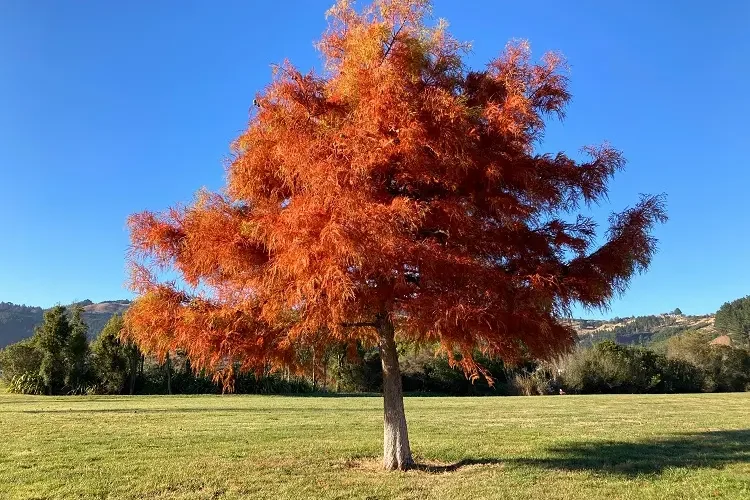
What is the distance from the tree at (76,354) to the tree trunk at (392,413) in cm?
3554

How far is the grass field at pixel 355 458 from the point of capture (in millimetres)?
8695

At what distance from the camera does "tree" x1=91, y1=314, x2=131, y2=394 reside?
3931 centimetres

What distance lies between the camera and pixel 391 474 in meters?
9.80

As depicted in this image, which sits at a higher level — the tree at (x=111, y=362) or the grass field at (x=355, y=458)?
the tree at (x=111, y=362)

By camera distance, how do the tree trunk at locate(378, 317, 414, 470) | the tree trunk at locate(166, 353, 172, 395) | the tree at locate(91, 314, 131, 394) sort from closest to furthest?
the tree trunk at locate(378, 317, 414, 470)
the tree at locate(91, 314, 131, 394)
the tree trunk at locate(166, 353, 172, 395)

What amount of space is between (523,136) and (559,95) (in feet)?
3.76

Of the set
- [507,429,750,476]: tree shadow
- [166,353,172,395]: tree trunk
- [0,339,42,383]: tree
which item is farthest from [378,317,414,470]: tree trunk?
[0,339,42,383]: tree

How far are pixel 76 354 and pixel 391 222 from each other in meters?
39.2

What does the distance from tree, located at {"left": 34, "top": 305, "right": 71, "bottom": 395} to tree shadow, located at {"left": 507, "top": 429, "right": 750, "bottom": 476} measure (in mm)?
36225

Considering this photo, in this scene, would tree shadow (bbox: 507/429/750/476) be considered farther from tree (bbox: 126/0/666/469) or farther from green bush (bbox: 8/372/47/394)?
green bush (bbox: 8/372/47/394)

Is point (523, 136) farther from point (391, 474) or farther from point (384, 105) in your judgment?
point (391, 474)

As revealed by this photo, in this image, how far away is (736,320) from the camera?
10662 cm

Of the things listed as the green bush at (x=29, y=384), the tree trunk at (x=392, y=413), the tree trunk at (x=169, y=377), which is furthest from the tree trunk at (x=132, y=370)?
the tree trunk at (x=392, y=413)

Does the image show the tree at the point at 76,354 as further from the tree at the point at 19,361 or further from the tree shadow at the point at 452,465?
the tree shadow at the point at 452,465
